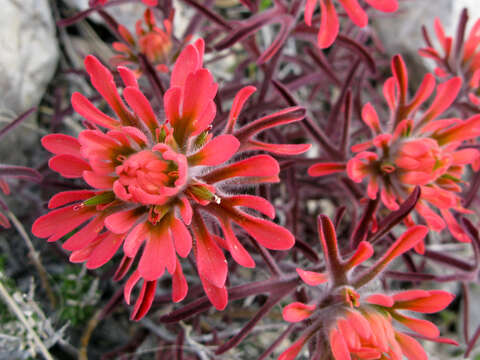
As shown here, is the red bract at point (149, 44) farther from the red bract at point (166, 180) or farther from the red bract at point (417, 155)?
the red bract at point (417, 155)

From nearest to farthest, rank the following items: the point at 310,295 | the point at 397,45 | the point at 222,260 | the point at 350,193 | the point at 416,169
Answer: the point at 222,260
the point at 416,169
the point at 310,295
the point at 350,193
the point at 397,45

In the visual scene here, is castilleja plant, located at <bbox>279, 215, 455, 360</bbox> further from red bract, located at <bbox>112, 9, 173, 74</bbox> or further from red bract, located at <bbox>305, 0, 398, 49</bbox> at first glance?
red bract, located at <bbox>112, 9, 173, 74</bbox>

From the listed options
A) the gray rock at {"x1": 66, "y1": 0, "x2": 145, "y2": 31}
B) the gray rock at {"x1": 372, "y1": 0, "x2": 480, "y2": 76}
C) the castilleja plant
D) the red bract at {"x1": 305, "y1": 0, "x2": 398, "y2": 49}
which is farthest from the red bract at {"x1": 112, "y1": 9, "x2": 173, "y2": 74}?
the gray rock at {"x1": 372, "y1": 0, "x2": 480, "y2": 76}

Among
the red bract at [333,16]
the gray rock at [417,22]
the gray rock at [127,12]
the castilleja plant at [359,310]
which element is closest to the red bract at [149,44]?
the red bract at [333,16]

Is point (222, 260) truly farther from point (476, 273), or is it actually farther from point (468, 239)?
point (476, 273)

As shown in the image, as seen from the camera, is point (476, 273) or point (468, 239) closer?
point (468, 239)

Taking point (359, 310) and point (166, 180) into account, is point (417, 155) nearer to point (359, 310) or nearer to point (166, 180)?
point (359, 310)

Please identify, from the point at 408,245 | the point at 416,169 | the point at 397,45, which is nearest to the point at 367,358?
the point at 408,245
